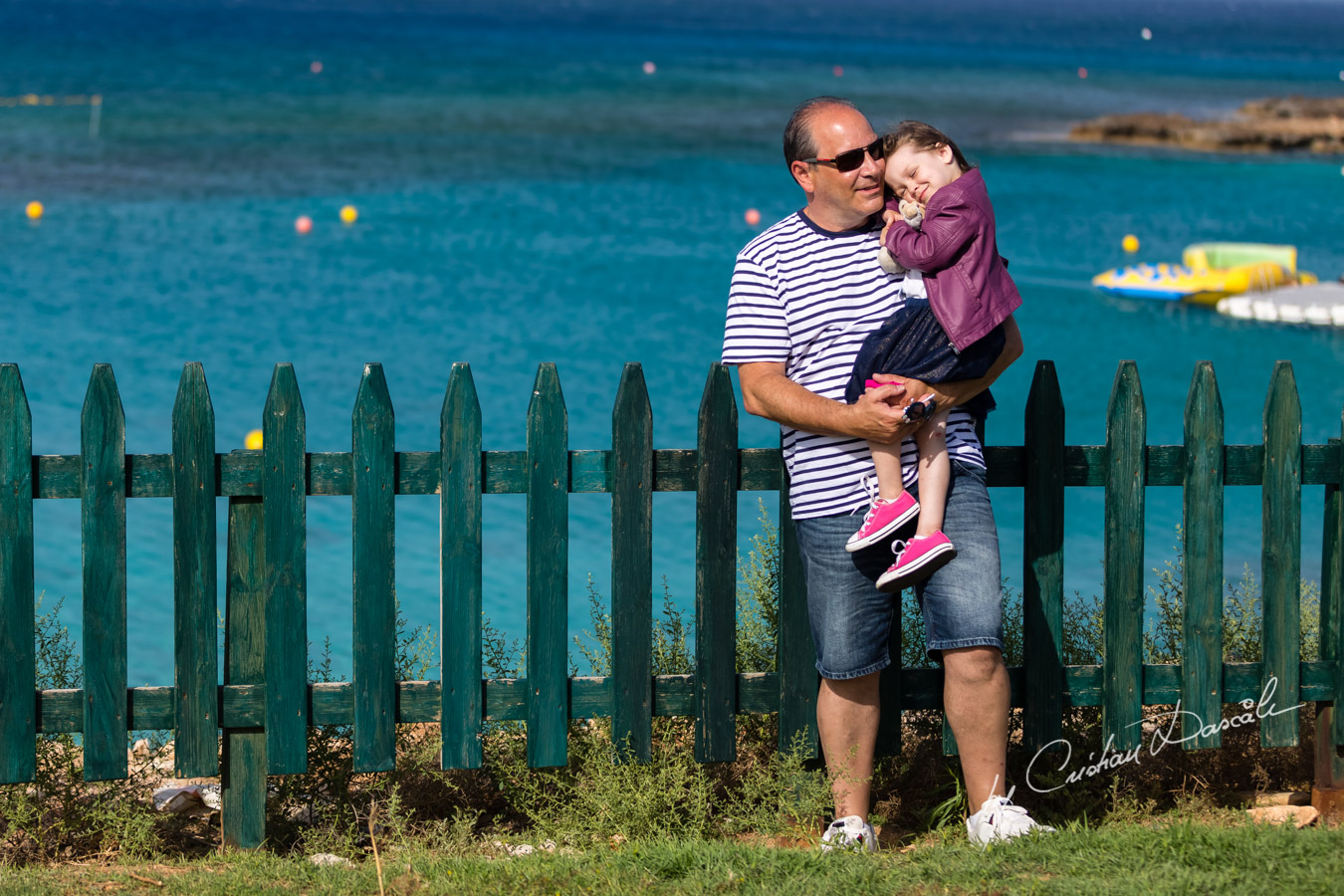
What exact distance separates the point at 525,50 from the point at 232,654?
77641 millimetres

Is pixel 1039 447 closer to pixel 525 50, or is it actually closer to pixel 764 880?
pixel 764 880

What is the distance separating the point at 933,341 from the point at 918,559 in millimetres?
529

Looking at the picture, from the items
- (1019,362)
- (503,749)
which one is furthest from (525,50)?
(503,749)

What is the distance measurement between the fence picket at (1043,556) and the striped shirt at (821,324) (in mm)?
461

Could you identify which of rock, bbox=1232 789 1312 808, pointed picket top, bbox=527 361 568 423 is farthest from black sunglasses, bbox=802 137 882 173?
rock, bbox=1232 789 1312 808

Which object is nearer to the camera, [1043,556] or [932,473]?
[932,473]

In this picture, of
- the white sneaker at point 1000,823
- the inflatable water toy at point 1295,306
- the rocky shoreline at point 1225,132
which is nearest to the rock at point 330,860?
the white sneaker at point 1000,823

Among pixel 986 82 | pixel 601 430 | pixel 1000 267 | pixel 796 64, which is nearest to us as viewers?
pixel 1000 267

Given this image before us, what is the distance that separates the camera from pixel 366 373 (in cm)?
370

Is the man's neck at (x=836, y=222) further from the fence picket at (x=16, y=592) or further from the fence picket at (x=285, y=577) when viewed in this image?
the fence picket at (x=16, y=592)

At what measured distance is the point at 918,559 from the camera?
3340mm

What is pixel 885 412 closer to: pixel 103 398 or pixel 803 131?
pixel 803 131

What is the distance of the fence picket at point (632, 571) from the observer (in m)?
3.81

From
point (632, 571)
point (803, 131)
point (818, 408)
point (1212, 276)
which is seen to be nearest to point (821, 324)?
point (818, 408)
